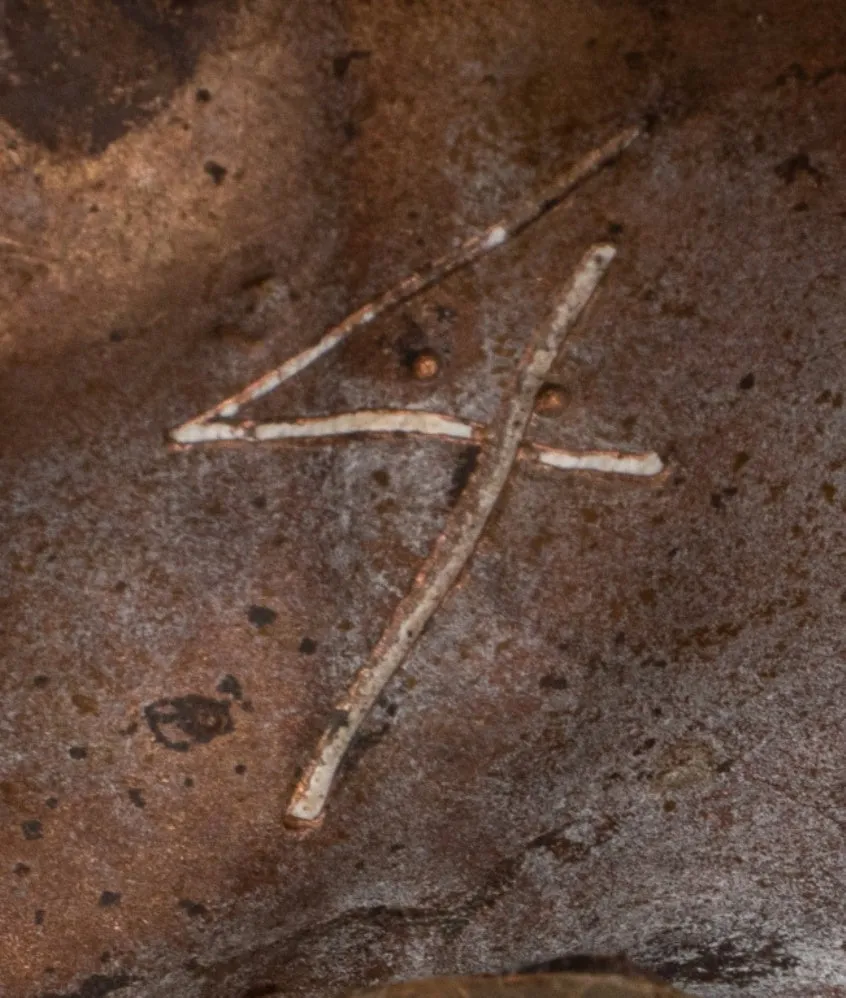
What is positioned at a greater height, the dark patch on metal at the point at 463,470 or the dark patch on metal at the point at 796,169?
the dark patch on metal at the point at 796,169

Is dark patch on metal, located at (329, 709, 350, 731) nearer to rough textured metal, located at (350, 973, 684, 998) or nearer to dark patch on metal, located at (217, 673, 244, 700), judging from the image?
dark patch on metal, located at (217, 673, 244, 700)

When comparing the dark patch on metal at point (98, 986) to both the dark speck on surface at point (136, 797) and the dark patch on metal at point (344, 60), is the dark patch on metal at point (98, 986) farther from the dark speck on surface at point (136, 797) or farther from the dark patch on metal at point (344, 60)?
the dark patch on metal at point (344, 60)

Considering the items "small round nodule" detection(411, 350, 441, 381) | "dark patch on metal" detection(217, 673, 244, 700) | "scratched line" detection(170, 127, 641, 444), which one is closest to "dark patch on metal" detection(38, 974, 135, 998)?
"dark patch on metal" detection(217, 673, 244, 700)

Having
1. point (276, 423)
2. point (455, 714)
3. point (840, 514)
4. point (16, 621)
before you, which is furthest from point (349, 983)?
point (840, 514)

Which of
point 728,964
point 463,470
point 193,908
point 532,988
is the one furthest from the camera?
point 728,964

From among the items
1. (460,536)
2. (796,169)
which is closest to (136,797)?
(460,536)

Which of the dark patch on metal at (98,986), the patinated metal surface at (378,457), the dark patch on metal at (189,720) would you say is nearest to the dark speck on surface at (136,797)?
→ the patinated metal surface at (378,457)

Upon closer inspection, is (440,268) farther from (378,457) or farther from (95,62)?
(95,62)
